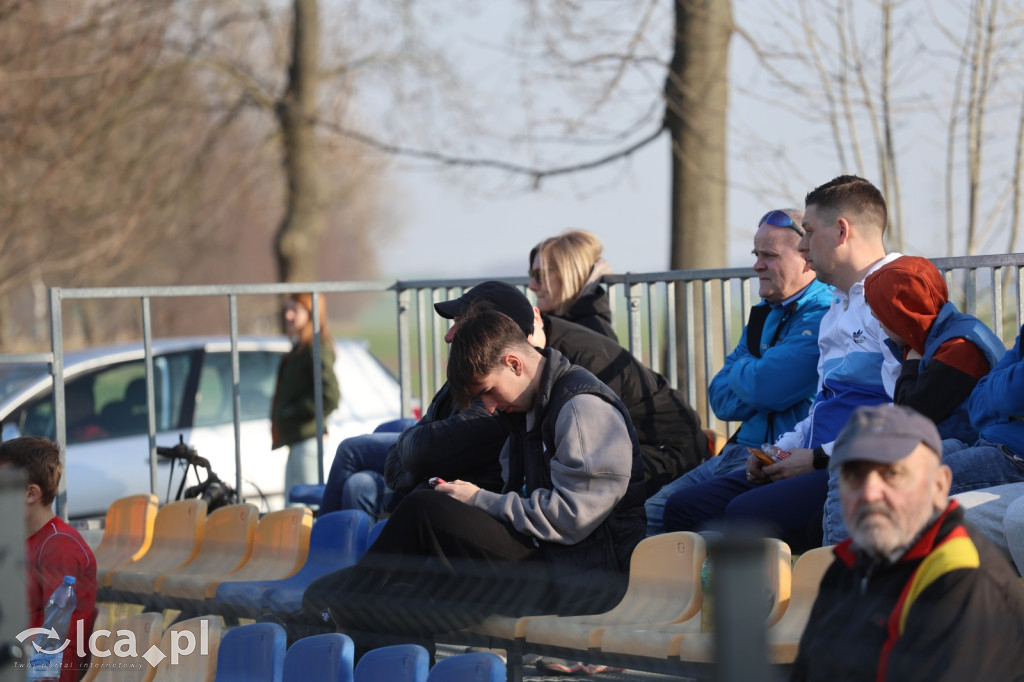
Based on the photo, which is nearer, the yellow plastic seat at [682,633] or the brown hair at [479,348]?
the yellow plastic seat at [682,633]

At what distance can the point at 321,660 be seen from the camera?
3.39 metres

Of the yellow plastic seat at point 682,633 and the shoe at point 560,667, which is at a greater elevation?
the yellow plastic seat at point 682,633

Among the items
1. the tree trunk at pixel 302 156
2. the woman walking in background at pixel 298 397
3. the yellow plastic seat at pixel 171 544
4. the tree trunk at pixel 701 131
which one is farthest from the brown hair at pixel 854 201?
the tree trunk at pixel 302 156

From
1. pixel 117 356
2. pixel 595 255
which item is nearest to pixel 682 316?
pixel 595 255

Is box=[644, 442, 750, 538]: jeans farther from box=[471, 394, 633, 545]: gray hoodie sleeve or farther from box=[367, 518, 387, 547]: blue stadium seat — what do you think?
box=[367, 518, 387, 547]: blue stadium seat

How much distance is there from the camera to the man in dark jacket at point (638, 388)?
4.56m

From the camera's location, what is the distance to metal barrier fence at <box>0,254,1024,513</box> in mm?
4445

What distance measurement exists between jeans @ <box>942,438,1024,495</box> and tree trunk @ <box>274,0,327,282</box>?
475 inches

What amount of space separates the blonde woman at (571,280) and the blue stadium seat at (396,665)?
230 centimetres

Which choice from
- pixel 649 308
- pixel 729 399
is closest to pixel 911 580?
pixel 729 399

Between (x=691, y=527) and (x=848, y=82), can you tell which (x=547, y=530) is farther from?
(x=848, y=82)

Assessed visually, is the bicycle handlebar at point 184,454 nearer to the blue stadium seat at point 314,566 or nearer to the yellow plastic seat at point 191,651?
the blue stadium seat at point 314,566

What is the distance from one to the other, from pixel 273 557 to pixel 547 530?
1831mm

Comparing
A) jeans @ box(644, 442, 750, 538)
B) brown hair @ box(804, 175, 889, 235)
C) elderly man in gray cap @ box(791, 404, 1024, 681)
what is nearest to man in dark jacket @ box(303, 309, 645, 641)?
jeans @ box(644, 442, 750, 538)
